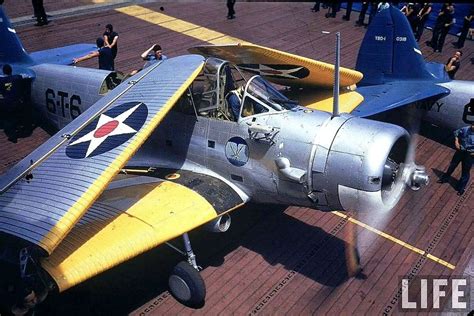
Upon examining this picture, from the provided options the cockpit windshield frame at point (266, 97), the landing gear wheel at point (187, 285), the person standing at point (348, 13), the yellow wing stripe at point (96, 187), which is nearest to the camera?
the yellow wing stripe at point (96, 187)

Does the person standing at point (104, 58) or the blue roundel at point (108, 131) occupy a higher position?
the blue roundel at point (108, 131)

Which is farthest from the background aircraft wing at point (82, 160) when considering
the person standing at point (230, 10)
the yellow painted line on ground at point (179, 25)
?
the person standing at point (230, 10)

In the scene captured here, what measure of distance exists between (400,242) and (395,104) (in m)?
4.03

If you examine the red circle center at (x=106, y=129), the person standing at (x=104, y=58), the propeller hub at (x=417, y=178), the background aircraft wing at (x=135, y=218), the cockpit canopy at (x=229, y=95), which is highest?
the cockpit canopy at (x=229, y=95)

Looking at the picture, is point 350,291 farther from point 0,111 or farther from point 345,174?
point 0,111

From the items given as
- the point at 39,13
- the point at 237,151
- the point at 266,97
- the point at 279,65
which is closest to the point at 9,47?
the point at 279,65

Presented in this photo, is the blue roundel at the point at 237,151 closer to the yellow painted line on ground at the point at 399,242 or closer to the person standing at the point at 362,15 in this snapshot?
the yellow painted line on ground at the point at 399,242

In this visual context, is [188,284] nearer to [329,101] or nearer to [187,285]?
[187,285]

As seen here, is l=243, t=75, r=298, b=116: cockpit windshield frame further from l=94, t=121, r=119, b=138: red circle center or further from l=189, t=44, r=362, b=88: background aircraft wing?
l=94, t=121, r=119, b=138: red circle center

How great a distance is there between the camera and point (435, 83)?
12758mm

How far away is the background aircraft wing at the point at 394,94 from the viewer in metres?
11.5

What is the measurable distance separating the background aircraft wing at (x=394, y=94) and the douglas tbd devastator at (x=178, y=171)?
12.4 feet

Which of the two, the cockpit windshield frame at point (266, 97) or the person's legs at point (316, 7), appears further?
the person's legs at point (316, 7)

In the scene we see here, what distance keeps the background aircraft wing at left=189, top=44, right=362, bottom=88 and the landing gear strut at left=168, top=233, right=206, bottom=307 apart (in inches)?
165
